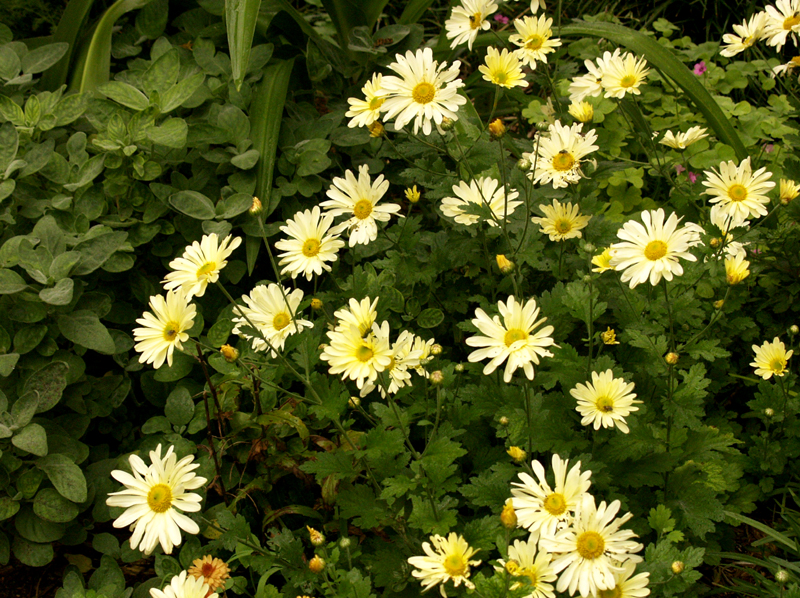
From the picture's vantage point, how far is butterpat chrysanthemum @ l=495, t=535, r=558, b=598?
4.04ft

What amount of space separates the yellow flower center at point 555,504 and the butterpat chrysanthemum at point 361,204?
80cm

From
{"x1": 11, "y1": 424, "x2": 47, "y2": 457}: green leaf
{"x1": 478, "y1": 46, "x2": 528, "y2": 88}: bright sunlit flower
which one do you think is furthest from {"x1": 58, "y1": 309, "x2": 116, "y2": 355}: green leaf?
{"x1": 478, "y1": 46, "x2": 528, "y2": 88}: bright sunlit flower

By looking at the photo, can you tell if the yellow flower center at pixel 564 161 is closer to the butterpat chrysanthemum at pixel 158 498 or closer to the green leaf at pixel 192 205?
the green leaf at pixel 192 205

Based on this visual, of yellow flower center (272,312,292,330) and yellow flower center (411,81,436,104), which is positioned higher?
yellow flower center (411,81,436,104)

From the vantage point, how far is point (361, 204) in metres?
1.83

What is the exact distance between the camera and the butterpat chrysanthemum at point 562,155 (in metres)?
1.82

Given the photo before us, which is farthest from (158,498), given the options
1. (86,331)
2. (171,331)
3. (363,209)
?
(363,209)

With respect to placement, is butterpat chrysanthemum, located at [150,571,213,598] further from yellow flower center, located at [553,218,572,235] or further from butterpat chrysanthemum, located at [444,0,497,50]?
butterpat chrysanthemum, located at [444,0,497,50]

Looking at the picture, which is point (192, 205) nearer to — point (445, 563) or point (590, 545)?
point (445, 563)

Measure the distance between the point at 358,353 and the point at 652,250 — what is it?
666 mm

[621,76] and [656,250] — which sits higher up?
[621,76]

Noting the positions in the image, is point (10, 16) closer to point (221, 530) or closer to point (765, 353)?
point (221, 530)

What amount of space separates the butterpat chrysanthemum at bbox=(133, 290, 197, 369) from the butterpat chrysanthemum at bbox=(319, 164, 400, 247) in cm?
46

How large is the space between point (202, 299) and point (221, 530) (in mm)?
754
